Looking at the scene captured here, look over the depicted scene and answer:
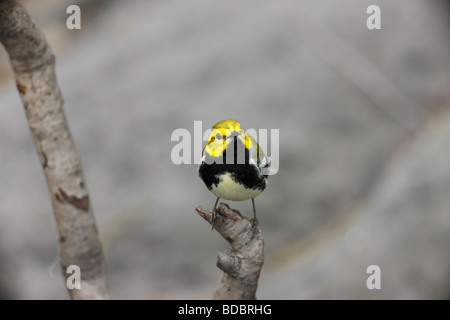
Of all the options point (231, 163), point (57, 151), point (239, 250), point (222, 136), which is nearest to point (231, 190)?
point (231, 163)

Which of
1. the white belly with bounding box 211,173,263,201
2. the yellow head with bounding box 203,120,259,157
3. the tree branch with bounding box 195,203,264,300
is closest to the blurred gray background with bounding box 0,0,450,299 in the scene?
the tree branch with bounding box 195,203,264,300

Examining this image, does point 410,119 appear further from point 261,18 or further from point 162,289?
point 162,289

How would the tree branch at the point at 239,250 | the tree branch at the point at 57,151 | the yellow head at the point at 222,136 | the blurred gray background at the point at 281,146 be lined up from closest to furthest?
the yellow head at the point at 222,136 → the tree branch at the point at 239,250 → the tree branch at the point at 57,151 → the blurred gray background at the point at 281,146

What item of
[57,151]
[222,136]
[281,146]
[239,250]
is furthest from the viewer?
[281,146]

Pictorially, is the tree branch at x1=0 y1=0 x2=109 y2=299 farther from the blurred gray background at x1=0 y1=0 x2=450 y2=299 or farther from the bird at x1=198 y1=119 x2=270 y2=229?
the blurred gray background at x1=0 y1=0 x2=450 y2=299

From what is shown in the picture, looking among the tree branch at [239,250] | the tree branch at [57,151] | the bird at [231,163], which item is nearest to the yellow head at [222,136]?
the bird at [231,163]

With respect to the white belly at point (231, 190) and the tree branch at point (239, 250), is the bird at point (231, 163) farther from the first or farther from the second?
the tree branch at point (239, 250)

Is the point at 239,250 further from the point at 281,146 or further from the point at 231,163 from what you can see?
the point at 281,146
